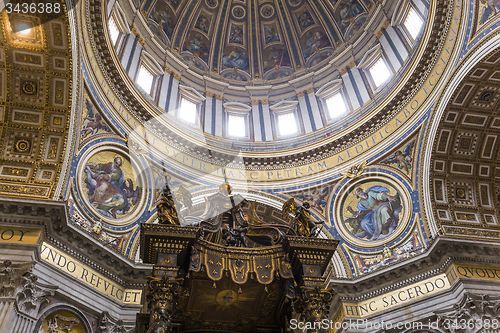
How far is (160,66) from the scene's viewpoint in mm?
18844

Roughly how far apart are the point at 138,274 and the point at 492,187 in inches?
492

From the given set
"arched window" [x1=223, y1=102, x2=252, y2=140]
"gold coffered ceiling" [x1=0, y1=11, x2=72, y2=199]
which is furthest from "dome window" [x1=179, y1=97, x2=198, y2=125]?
"gold coffered ceiling" [x1=0, y1=11, x2=72, y2=199]

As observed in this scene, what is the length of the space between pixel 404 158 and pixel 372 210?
7.54 feet

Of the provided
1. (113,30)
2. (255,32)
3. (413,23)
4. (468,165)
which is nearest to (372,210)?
(468,165)

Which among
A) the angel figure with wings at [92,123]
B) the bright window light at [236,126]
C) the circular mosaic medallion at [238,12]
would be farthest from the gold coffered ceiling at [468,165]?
the circular mosaic medallion at [238,12]

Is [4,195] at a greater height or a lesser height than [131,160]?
lesser

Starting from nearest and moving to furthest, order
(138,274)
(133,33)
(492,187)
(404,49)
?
1. (138,274)
2. (492,187)
3. (404,49)
4. (133,33)

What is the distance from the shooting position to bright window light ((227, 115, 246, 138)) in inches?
768

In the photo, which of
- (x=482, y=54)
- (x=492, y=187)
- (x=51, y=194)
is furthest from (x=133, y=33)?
(x=492, y=187)

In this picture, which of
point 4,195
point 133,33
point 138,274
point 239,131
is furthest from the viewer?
point 239,131

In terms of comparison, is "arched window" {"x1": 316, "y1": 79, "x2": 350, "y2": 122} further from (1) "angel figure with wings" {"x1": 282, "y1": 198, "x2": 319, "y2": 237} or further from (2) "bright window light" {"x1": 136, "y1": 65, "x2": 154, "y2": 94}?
(1) "angel figure with wings" {"x1": 282, "y1": 198, "x2": 319, "y2": 237}

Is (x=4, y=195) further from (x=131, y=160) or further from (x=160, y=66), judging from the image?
(x=160, y=66)

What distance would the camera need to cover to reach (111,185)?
44.3 ft

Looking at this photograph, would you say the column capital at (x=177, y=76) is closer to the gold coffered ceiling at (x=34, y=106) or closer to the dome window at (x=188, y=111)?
the dome window at (x=188, y=111)
